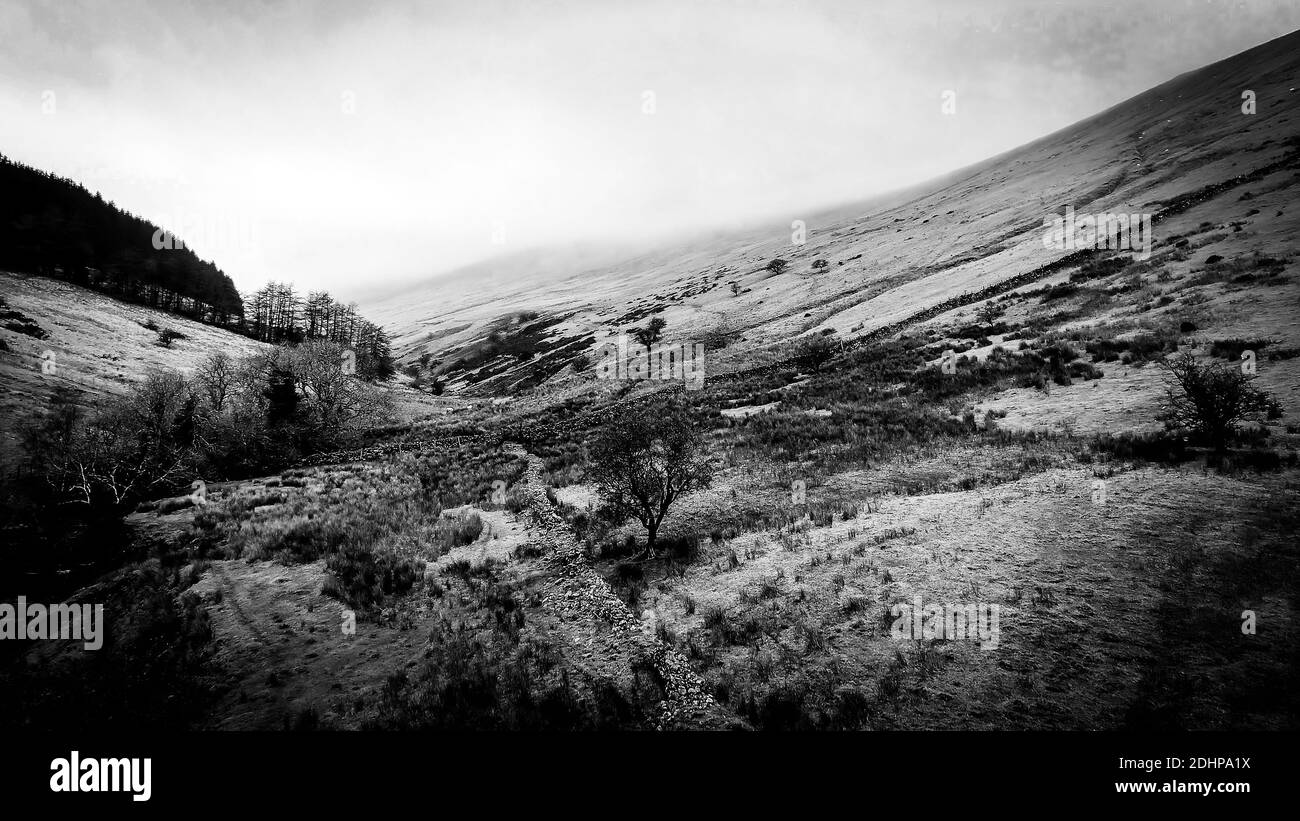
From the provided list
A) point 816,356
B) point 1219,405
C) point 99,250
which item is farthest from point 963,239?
point 99,250

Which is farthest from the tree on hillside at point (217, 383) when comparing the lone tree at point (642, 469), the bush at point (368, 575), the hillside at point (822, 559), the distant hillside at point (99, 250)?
the distant hillside at point (99, 250)

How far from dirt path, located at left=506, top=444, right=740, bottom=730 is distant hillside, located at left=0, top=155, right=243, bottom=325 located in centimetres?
10068

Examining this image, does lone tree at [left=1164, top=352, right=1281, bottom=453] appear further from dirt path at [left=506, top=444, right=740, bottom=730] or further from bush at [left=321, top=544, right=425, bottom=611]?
bush at [left=321, top=544, right=425, bottom=611]

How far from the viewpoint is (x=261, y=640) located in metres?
12.1

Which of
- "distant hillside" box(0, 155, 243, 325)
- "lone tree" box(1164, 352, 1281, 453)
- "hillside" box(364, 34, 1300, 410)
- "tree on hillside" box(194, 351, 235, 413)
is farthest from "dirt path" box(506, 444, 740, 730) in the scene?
"distant hillside" box(0, 155, 243, 325)

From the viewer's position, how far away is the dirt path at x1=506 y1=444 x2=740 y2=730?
920 cm

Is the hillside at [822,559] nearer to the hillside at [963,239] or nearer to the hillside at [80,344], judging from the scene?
the hillside at [80,344]

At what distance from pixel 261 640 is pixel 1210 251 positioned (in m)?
62.5

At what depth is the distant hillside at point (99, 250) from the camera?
261 feet

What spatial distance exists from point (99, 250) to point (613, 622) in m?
141

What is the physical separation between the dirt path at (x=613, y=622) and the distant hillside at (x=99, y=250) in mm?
100681

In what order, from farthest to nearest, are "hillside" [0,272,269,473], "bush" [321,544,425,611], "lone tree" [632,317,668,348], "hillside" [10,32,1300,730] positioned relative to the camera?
"lone tree" [632,317,668,348] < "hillside" [0,272,269,473] < "bush" [321,544,425,611] < "hillside" [10,32,1300,730]

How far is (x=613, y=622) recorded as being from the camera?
1259 centimetres

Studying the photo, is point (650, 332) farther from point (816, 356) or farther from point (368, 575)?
point (368, 575)
